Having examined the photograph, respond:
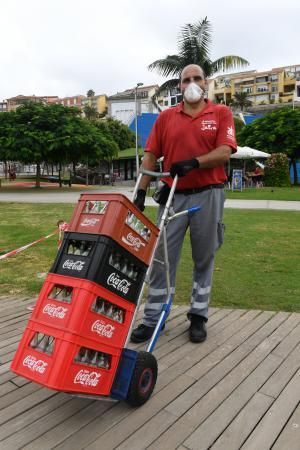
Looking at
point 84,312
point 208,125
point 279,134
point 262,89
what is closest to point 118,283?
point 84,312

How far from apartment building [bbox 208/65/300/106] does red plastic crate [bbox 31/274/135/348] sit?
9298 centimetres

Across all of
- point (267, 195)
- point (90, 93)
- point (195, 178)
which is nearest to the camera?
point (195, 178)

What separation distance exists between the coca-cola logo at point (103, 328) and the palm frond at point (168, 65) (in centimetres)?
2142

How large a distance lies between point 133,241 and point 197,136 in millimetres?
1063

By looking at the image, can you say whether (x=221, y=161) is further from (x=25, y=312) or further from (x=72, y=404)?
(x=25, y=312)

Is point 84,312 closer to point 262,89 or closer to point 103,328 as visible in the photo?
point 103,328

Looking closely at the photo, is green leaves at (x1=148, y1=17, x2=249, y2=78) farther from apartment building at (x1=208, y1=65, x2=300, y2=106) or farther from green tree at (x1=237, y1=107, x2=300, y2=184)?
apartment building at (x1=208, y1=65, x2=300, y2=106)

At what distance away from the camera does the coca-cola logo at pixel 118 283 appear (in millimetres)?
2177

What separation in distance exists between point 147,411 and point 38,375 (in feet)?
2.22

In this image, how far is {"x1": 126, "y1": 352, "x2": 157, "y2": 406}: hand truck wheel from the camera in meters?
2.26

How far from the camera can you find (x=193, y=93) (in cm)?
292

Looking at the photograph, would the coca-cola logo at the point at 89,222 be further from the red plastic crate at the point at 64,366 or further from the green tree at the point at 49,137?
the green tree at the point at 49,137

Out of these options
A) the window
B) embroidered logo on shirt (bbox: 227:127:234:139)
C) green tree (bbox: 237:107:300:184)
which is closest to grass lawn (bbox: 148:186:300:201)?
green tree (bbox: 237:107:300:184)

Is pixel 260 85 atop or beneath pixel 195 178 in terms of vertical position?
atop
